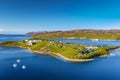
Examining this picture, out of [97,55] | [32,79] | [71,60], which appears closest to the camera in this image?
[32,79]

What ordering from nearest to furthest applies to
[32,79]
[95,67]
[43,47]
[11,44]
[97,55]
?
1. [32,79]
2. [95,67]
3. [97,55]
4. [43,47]
5. [11,44]

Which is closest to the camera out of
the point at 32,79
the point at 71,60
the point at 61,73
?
the point at 32,79

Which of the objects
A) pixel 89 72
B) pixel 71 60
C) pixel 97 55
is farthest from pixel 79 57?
pixel 89 72

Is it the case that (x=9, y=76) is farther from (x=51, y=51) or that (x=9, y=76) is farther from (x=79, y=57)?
(x=51, y=51)

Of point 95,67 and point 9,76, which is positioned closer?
point 9,76

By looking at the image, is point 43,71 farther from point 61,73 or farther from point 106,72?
point 106,72

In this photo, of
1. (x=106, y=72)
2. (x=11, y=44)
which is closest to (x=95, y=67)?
(x=106, y=72)

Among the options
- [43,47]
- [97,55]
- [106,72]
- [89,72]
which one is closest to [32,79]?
[89,72]

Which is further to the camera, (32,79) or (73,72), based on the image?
(73,72)

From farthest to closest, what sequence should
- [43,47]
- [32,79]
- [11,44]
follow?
1. [11,44]
2. [43,47]
3. [32,79]
